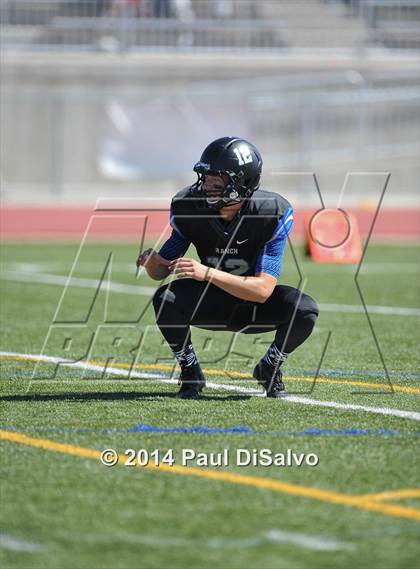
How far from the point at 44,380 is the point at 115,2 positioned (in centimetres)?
Answer: 1597

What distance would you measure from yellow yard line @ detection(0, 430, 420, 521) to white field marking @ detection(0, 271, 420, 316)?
5.35 meters

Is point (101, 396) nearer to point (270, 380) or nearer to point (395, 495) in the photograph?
point (270, 380)

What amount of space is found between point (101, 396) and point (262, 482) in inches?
72.6

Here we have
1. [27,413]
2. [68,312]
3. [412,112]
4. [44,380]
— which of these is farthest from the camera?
[412,112]

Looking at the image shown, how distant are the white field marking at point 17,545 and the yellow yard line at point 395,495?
119 centimetres

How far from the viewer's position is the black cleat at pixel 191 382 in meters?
5.78

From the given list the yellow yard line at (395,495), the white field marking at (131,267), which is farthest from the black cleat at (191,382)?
the white field marking at (131,267)

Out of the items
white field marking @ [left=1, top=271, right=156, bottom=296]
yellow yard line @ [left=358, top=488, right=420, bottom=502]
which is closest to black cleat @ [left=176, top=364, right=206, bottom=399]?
yellow yard line @ [left=358, top=488, right=420, bottom=502]

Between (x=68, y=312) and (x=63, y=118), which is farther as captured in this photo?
(x=63, y=118)

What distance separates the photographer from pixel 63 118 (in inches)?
797

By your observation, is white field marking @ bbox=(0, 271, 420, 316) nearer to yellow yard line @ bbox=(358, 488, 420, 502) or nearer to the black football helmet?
the black football helmet

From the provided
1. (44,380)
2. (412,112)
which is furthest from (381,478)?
(412,112)

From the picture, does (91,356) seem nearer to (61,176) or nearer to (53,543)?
(53,543)

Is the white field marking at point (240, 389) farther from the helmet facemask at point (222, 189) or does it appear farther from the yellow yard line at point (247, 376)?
the helmet facemask at point (222, 189)
